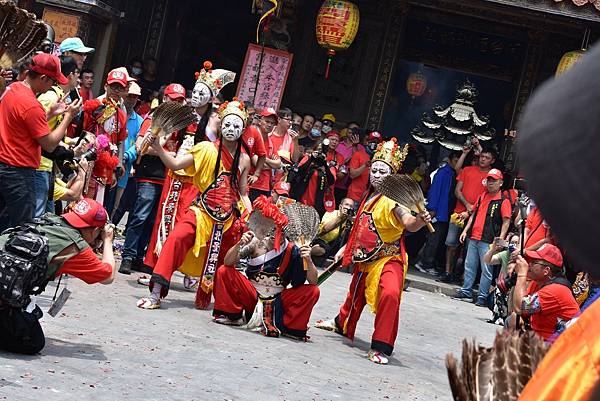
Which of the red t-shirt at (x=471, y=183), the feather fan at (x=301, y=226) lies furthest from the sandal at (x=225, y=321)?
the red t-shirt at (x=471, y=183)

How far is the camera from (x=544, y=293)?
6.55 m

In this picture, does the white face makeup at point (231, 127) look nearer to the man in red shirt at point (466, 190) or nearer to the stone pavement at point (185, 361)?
the stone pavement at point (185, 361)

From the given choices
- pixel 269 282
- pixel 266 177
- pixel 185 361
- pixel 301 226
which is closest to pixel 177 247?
pixel 269 282

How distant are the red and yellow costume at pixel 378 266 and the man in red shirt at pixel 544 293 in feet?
3.64

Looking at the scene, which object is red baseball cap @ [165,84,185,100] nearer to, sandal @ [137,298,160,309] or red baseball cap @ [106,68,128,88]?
red baseball cap @ [106,68,128,88]

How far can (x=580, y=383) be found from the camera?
3.00 feet

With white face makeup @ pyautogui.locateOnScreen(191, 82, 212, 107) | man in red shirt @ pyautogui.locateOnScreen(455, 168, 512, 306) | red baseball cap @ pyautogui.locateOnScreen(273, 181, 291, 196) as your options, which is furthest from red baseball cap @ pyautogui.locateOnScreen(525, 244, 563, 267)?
red baseball cap @ pyautogui.locateOnScreen(273, 181, 291, 196)

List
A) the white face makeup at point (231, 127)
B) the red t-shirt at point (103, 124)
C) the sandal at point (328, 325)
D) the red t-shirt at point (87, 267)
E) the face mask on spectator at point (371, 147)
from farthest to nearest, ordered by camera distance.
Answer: the face mask on spectator at point (371, 147) → the red t-shirt at point (103, 124) → the sandal at point (328, 325) → the white face makeup at point (231, 127) → the red t-shirt at point (87, 267)

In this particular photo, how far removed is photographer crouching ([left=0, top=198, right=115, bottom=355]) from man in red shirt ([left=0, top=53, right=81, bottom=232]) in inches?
33.6

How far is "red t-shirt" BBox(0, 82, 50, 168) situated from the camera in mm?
6543

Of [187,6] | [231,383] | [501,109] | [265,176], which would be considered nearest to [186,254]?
[231,383]

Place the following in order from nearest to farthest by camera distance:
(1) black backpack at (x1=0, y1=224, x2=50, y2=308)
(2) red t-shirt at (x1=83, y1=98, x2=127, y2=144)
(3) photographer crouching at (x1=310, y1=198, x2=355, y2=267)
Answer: (1) black backpack at (x1=0, y1=224, x2=50, y2=308)
(2) red t-shirt at (x1=83, y1=98, x2=127, y2=144)
(3) photographer crouching at (x1=310, y1=198, x2=355, y2=267)

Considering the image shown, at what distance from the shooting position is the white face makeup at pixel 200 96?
9064 mm

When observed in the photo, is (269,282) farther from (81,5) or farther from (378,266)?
(81,5)
